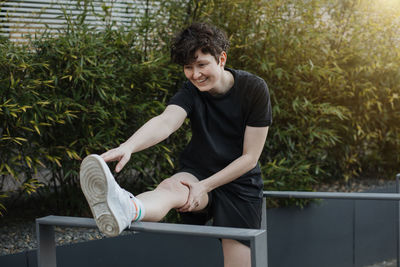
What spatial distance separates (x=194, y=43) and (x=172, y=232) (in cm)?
86

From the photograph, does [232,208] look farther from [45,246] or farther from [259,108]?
[45,246]

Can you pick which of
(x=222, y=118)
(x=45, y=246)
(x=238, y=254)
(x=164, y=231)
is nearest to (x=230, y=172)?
(x=222, y=118)

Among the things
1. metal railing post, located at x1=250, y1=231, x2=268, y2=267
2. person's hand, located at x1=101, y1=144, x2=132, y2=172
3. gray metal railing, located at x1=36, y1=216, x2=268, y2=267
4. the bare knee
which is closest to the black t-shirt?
the bare knee

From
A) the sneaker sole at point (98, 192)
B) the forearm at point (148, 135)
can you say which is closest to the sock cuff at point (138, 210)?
the sneaker sole at point (98, 192)

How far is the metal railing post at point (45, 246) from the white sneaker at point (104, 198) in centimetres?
24

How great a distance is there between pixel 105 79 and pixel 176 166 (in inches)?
32.7

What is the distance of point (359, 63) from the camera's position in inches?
164

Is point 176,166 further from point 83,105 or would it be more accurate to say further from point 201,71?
point 201,71

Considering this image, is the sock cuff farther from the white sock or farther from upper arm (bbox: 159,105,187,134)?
upper arm (bbox: 159,105,187,134)

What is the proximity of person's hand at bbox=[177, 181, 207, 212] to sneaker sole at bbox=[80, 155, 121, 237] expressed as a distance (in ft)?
1.64

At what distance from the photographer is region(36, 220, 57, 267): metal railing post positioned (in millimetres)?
1546

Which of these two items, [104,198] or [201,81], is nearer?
[104,198]

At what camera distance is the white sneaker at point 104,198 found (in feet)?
4.58

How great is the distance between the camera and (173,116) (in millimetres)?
2049
